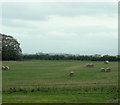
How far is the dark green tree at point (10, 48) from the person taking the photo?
8406 centimetres

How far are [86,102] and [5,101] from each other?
4.52 m

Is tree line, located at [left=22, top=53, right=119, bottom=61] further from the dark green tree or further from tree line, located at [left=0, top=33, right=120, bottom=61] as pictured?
the dark green tree

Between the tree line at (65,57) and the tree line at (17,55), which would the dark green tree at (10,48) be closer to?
the tree line at (17,55)

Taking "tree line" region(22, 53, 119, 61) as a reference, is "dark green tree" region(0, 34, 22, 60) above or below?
above

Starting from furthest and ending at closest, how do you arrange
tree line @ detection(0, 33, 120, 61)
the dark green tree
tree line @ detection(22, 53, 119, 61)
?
1. the dark green tree
2. tree line @ detection(0, 33, 120, 61)
3. tree line @ detection(22, 53, 119, 61)

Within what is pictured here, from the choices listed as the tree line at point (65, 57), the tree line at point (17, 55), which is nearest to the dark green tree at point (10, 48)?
the tree line at point (17, 55)

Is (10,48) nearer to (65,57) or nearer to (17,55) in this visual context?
(17,55)

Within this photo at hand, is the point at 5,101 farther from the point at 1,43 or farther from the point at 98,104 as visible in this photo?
the point at 1,43

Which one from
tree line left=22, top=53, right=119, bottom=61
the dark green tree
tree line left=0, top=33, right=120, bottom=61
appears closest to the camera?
tree line left=22, top=53, right=119, bottom=61

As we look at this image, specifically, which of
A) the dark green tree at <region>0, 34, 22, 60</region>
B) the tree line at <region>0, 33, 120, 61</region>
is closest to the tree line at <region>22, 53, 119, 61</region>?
A: the tree line at <region>0, 33, 120, 61</region>

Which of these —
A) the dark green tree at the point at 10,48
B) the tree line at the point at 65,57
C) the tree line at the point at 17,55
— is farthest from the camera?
the dark green tree at the point at 10,48

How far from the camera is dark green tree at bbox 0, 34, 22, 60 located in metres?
84.1

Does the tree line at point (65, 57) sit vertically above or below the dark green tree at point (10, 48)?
below

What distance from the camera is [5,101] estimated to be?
1628 centimetres
